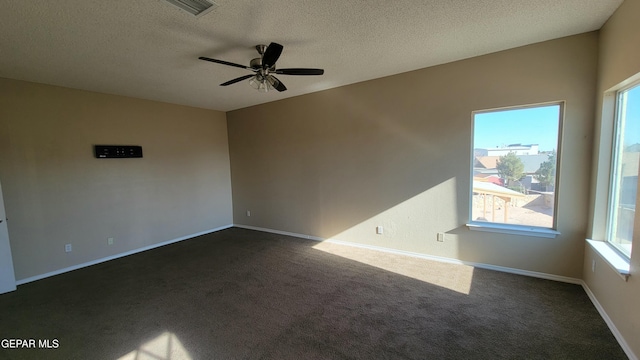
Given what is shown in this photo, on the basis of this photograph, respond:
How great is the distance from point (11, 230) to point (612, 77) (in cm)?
676

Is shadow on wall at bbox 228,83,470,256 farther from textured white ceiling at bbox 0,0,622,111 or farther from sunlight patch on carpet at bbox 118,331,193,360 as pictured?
sunlight patch on carpet at bbox 118,331,193,360

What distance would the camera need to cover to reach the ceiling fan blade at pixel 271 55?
2.07 m

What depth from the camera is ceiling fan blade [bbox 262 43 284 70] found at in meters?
2.07

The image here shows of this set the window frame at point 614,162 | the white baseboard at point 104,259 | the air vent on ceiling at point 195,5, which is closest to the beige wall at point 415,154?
the window frame at point 614,162

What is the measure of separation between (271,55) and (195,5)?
644mm

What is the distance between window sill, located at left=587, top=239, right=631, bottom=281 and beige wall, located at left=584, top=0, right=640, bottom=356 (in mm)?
63

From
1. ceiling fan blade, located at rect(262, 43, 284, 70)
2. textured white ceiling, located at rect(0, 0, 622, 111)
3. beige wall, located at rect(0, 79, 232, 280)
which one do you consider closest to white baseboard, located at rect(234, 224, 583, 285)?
beige wall, located at rect(0, 79, 232, 280)

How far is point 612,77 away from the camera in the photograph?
2.19 metres

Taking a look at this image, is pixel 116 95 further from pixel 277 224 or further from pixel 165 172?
pixel 277 224

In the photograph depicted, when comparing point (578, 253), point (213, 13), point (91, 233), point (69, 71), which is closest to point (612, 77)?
point (578, 253)

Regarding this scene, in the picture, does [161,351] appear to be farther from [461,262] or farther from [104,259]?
[461,262]

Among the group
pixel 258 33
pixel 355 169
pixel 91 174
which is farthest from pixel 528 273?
pixel 91 174

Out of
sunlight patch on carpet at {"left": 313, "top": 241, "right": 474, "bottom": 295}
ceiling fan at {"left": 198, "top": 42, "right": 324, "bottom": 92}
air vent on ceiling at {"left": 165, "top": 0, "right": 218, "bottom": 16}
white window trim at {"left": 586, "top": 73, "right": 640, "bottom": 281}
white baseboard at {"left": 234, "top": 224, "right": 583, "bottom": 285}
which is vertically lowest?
sunlight patch on carpet at {"left": 313, "top": 241, "right": 474, "bottom": 295}

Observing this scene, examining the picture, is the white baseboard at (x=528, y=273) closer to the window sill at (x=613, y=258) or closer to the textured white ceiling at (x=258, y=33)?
the window sill at (x=613, y=258)
